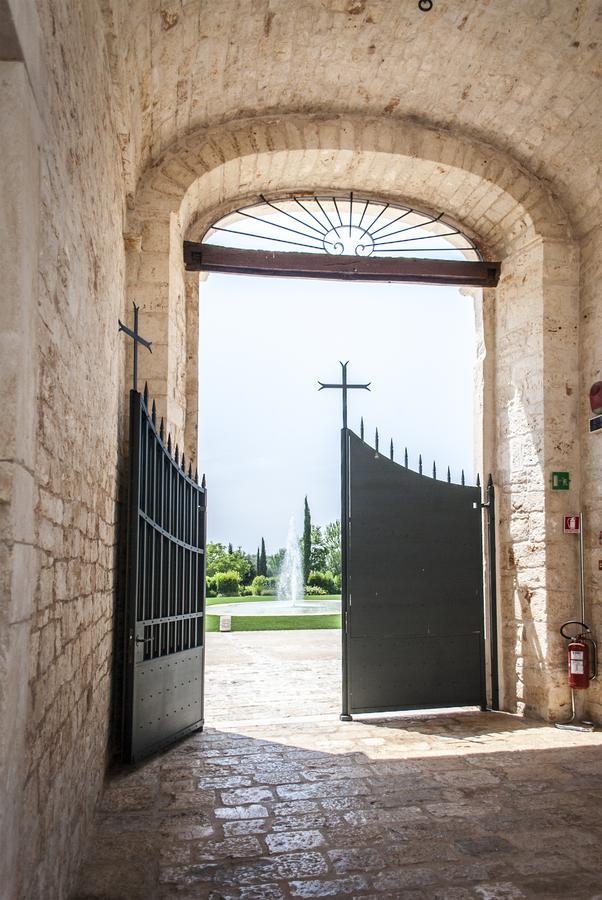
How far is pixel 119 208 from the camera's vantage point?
4688 millimetres

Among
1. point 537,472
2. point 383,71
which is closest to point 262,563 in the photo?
point 537,472

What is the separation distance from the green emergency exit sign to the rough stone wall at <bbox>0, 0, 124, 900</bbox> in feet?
11.5

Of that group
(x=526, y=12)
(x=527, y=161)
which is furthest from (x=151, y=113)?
(x=527, y=161)

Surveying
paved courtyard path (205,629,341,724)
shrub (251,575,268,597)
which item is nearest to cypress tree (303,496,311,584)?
shrub (251,575,268,597)

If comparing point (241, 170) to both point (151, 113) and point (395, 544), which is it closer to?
point (151, 113)

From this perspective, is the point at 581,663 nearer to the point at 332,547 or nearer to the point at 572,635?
the point at 572,635

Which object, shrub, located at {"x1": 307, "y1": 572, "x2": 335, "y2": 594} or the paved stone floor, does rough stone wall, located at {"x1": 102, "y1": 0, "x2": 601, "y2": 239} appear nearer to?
the paved stone floor

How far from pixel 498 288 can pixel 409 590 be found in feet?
8.93

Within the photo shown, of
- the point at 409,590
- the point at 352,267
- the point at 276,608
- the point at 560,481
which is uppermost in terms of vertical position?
the point at 352,267

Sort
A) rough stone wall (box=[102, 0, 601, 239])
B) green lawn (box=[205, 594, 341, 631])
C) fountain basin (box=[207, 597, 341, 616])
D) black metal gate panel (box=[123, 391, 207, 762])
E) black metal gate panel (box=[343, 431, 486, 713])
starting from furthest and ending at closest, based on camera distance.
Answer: fountain basin (box=[207, 597, 341, 616]) < green lawn (box=[205, 594, 341, 631]) < black metal gate panel (box=[343, 431, 486, 713]) < rough stone wall (box=[102, 0, 601, 239]) < black metal gate panel (box=[123, 391, 207, 762])

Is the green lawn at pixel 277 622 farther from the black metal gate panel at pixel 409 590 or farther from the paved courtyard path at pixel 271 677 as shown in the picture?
the black metal gate panel at pixel 409 590

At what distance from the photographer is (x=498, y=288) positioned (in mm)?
6641

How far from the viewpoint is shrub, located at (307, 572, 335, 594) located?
817 inches

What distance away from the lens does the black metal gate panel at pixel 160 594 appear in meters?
4.31
